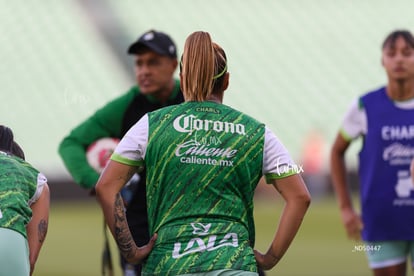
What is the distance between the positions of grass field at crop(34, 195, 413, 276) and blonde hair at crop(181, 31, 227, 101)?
7720 millimetres

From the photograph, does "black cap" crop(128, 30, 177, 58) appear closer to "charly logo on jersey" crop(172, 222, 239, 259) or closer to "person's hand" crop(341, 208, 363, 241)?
"person's hand" crop(341, 208, 363, 241)

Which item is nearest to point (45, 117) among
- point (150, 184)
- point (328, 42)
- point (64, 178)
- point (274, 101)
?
point (64, 178)


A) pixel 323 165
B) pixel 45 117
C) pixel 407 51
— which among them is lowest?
pixel 323 165

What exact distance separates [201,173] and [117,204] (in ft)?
1.53

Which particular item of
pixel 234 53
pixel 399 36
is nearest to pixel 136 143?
pixel 399 36

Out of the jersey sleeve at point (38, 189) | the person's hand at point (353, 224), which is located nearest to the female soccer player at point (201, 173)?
the jersey sleeve at point (38, 189)

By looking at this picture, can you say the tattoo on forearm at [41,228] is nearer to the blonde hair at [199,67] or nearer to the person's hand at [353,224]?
the blonde hair at [199,67]

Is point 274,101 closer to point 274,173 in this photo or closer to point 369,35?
point 369,35

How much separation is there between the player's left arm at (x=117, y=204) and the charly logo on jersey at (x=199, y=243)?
0.16m

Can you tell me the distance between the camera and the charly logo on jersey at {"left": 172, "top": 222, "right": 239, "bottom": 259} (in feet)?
14.8

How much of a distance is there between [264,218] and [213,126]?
54.6 feet

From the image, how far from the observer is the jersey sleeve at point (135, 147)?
15.2ft

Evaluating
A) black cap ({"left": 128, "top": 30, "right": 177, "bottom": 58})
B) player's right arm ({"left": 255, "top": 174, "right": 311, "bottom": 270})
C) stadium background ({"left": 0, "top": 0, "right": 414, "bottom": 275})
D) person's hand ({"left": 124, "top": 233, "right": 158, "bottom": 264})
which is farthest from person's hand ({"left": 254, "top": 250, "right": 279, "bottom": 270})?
stadium background ({"left": 0, "top": 0, "right": 414, "bottom": 275})

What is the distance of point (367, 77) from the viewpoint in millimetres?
30953
